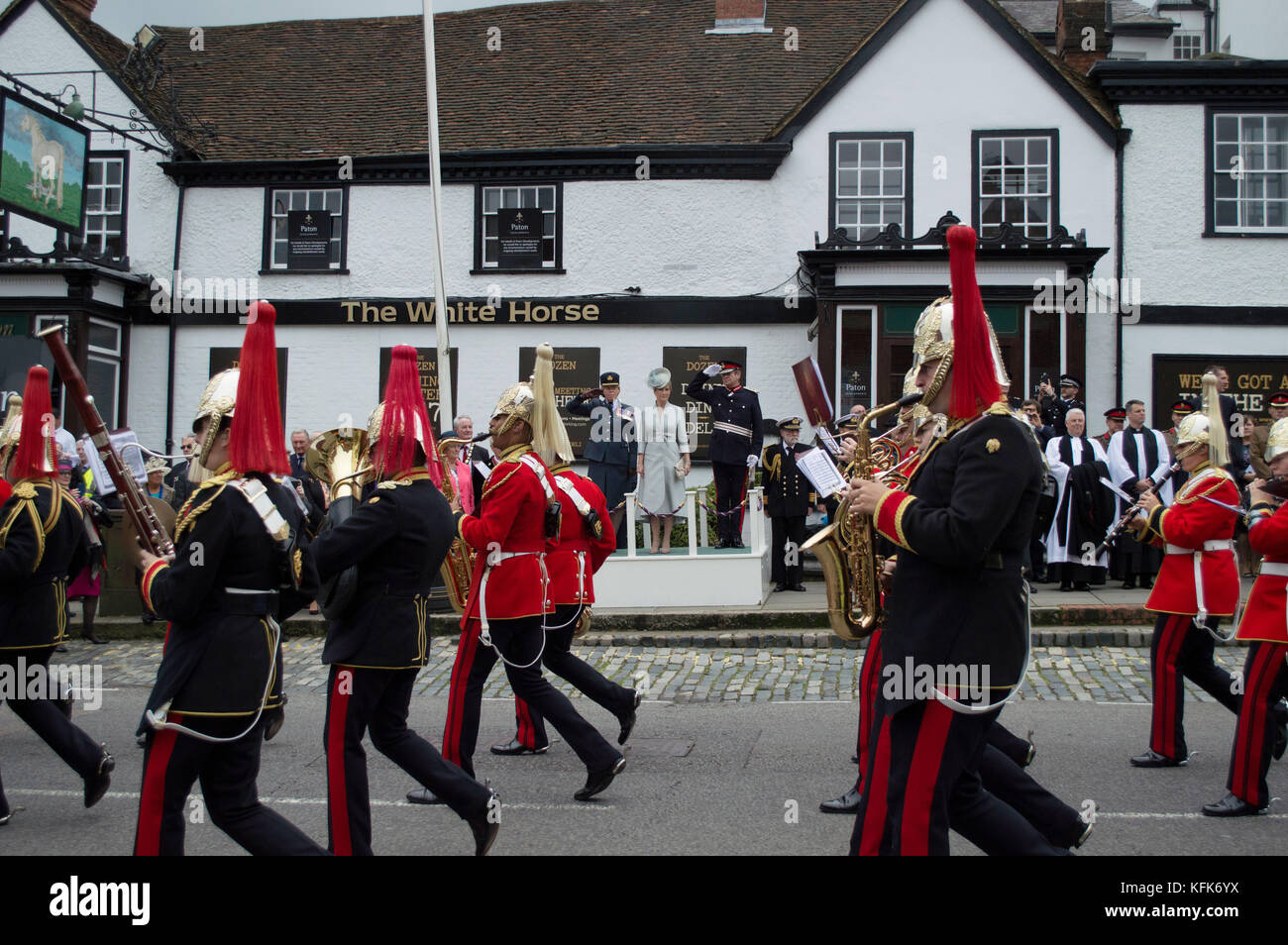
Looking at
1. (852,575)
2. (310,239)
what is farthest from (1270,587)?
(310,239)

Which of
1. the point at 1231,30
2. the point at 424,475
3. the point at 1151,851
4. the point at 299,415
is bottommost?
the point at 1151,851

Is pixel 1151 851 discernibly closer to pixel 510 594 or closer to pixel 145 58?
pixel 510 594

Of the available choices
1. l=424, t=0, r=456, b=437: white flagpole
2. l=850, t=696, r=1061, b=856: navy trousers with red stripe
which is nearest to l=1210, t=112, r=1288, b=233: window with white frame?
l=424, t=0, r=456, b=437: white flagpole

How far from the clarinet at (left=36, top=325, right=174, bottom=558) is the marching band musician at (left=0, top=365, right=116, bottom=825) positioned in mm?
1961

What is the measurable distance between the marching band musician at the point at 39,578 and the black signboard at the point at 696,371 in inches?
491

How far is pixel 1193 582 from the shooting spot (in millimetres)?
6824

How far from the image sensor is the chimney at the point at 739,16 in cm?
2156

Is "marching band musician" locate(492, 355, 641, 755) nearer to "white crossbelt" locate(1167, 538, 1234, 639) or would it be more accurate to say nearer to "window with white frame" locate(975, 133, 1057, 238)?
"white crossbelt" locate(1167, 538, 1234, 639)

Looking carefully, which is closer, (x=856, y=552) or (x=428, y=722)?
(x=856, y=552)

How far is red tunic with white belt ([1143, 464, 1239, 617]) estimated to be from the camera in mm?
6750

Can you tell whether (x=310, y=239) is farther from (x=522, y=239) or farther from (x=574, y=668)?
(x=574, y=668)
